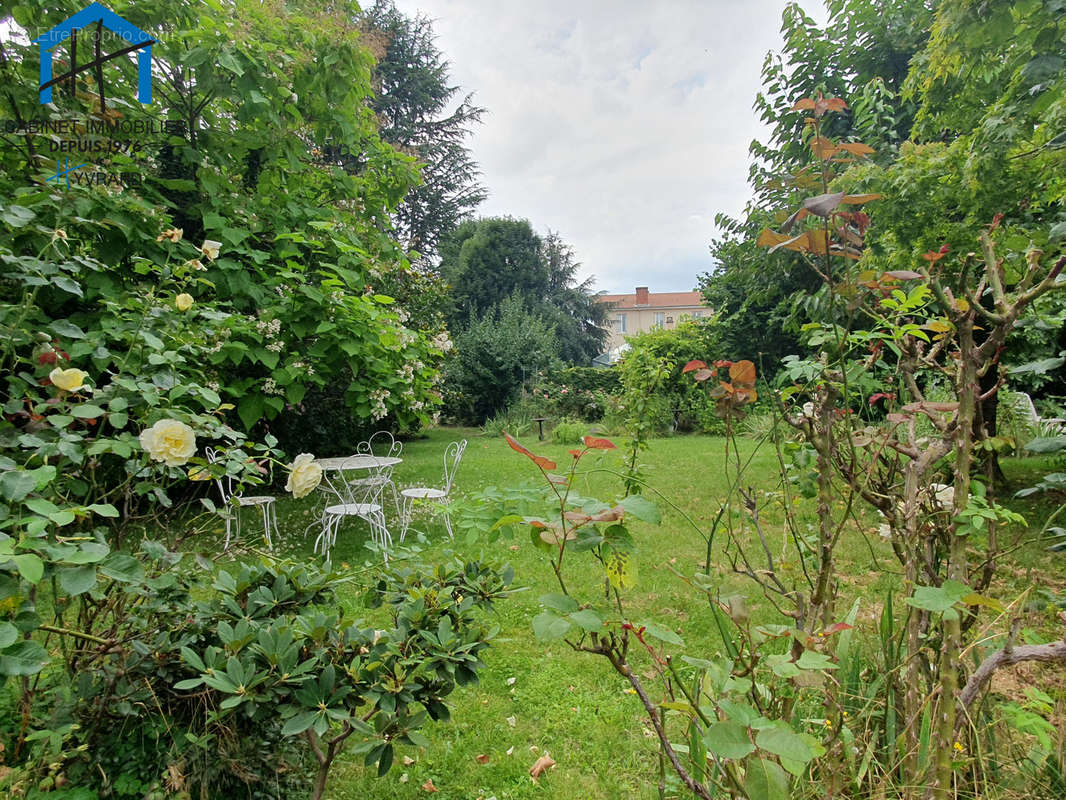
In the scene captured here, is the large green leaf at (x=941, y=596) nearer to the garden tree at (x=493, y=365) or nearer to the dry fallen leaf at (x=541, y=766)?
the dry fallen leaf at (x=541, y=766)

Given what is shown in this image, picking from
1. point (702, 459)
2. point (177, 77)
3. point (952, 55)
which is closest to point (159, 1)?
point (177, 77)

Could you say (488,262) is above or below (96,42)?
above

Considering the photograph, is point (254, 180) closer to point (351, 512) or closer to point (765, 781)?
point (351, 512)

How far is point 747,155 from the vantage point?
238 inches

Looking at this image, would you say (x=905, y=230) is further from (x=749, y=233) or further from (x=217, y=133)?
(x=217, y=133)

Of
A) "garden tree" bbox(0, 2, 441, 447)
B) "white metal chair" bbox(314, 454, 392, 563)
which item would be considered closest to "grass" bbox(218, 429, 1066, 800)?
"white metal chair" bbox(314, 454, 392, 563)

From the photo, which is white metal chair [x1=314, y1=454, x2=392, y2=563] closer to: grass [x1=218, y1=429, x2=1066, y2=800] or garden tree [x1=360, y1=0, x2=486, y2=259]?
grass [x1=218, y1=429, x2=1066, y2=800]

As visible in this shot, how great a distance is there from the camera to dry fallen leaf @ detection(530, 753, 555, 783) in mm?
1706

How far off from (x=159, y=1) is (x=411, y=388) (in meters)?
3.10

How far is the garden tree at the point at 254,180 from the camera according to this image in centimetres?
278

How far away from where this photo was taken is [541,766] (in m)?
1.73

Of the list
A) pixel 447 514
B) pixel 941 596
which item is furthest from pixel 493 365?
pixel 941 596

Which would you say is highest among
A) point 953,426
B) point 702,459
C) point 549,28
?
point 549,28

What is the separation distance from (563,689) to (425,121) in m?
18.6
